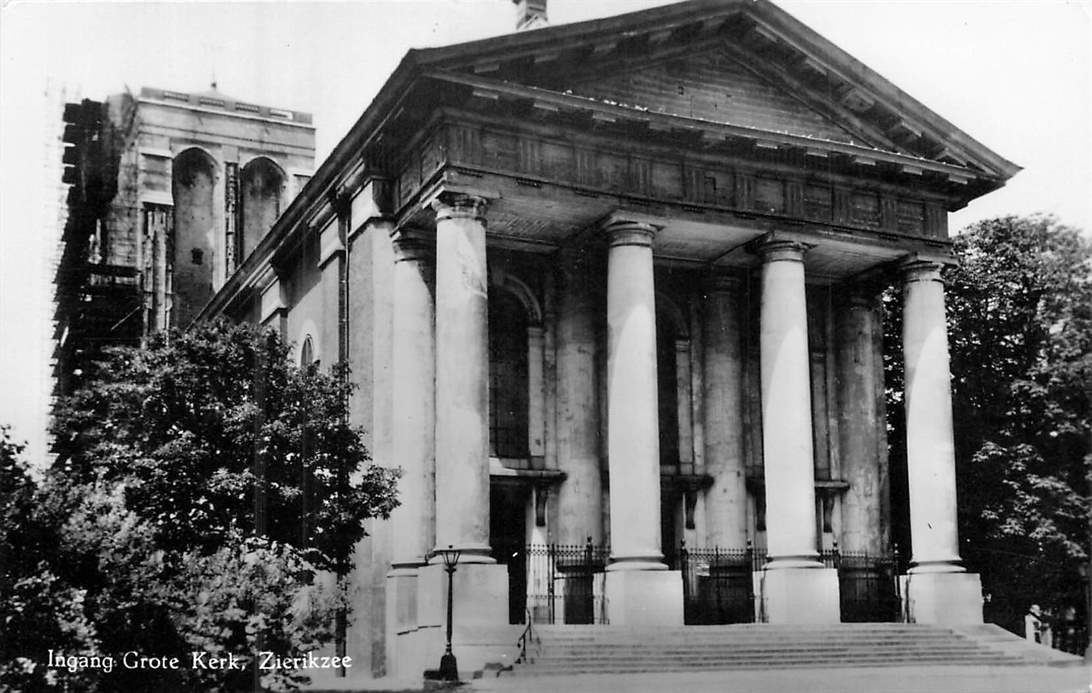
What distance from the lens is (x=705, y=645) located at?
22328mm

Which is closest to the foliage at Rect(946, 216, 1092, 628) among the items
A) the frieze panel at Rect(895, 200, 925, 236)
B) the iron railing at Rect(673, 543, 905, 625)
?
the iron railing at Rect(673, 543, 905, 625)

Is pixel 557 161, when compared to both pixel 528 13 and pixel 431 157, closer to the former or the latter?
pixel 431 157

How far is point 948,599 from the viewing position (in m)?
26.8

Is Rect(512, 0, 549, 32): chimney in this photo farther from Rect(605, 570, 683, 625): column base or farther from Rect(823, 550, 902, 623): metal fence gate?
Rect(823, 550, 902, 623): metal fence gate

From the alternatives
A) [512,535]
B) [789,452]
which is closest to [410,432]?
[512,535]

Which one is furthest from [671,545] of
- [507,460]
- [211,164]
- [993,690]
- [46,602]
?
[211,164]

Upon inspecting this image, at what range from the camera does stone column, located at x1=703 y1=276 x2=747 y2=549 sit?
28609 mm

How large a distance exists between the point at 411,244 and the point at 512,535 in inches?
269

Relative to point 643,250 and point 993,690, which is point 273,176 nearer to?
point 643,250

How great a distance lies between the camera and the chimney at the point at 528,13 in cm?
2953

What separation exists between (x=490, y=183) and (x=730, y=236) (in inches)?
231

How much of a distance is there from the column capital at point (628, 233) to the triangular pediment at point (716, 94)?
93.3 inches

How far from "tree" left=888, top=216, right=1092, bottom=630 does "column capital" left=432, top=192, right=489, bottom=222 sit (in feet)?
39.2

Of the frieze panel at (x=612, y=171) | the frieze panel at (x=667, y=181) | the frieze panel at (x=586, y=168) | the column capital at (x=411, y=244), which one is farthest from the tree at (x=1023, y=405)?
the column capital at (x=411, y=244)
